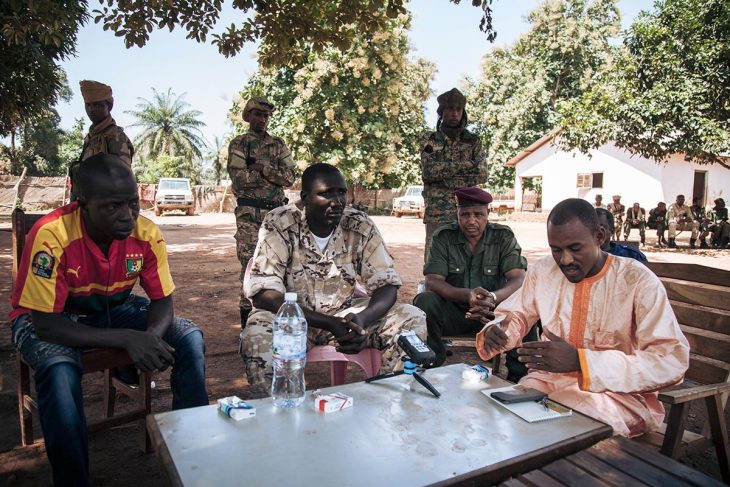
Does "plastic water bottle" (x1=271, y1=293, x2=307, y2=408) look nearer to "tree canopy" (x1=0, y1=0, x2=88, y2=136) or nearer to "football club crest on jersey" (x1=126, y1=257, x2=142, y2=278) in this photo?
"football club crest on jersey" (x1=126, y1=257, x2=142, y2=278)

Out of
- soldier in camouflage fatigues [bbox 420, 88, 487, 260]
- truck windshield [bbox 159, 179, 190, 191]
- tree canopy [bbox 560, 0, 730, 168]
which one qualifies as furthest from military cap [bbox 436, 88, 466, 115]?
truck windshield [bbox 159, 179, 190, 191]

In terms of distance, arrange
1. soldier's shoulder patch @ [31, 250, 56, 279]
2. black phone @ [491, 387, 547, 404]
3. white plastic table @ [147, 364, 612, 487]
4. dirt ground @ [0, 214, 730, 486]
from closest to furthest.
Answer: white plastic table @ [147, 364, 612, 487], black phone @ [491, 387, 547, 404], soldier's shoulder patch @ [31, 250, 56, 279], dirt ground @ [0, 214, 730, 486]

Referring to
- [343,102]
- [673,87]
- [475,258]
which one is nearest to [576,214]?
[475,258]

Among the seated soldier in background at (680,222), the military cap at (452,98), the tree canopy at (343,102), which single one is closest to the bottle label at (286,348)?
the military cap at (452,98)

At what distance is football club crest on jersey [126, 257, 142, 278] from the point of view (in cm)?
266

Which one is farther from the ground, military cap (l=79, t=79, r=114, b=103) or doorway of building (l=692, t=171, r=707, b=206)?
doorway of building (l=692, t=171, r=707, b=206)

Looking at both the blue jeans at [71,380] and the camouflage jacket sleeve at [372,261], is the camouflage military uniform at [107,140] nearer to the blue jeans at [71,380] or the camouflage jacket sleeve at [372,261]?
the blue jeans at [71,380]

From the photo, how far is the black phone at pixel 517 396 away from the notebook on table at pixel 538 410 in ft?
0.04

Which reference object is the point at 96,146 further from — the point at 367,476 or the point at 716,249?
the point at 716,249

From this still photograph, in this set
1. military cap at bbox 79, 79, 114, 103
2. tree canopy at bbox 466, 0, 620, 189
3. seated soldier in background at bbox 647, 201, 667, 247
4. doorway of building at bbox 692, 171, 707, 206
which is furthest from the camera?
tree canopy at bbox 466, 0, 620, 189

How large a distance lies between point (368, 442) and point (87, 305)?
1.78 metres

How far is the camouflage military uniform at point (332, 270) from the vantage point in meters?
3.01

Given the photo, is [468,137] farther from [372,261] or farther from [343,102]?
[343,102]

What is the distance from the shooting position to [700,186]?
25031mm
